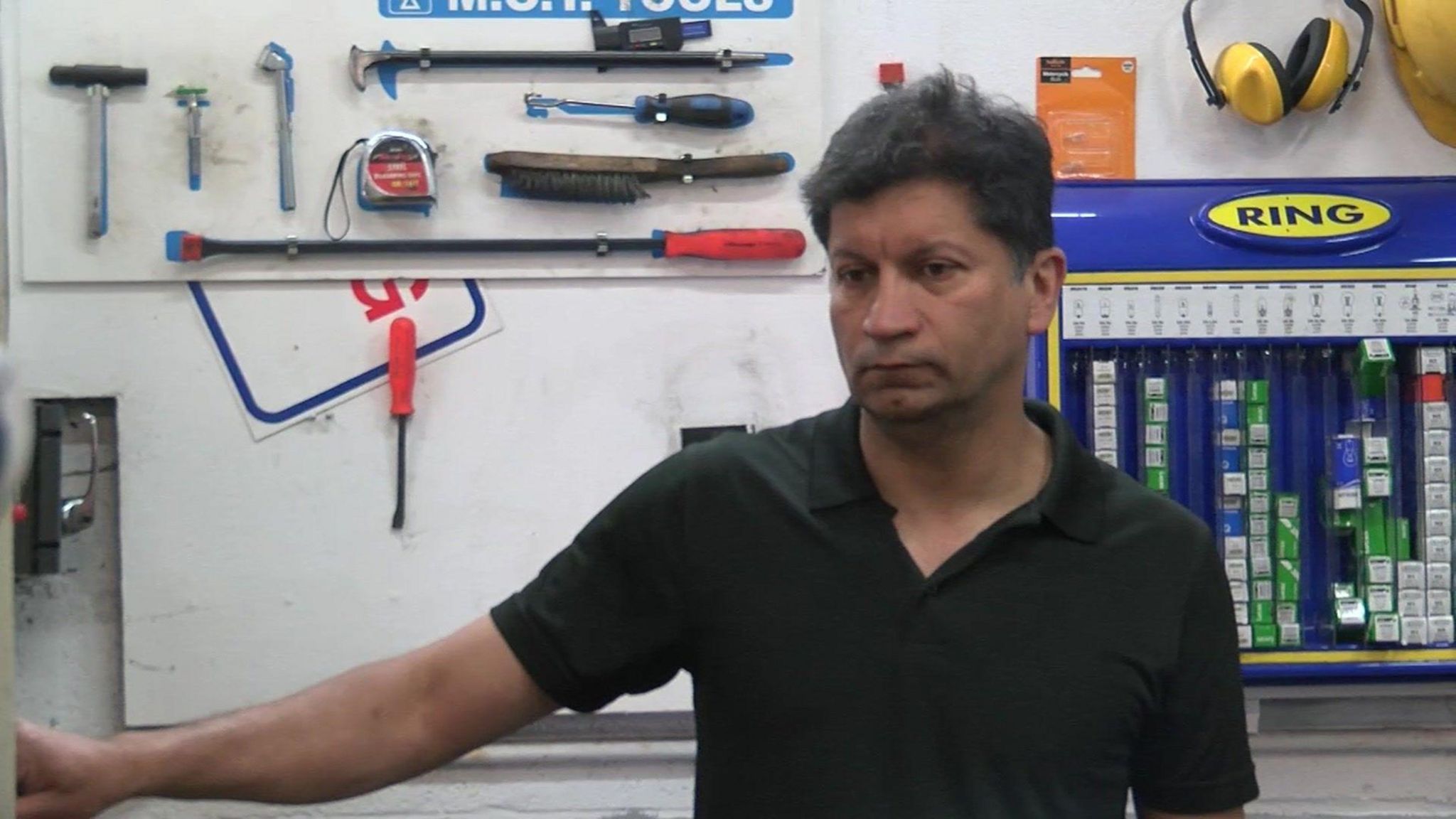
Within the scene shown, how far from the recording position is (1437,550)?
1637 mm

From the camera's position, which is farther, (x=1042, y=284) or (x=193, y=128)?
(x=193, y=128)

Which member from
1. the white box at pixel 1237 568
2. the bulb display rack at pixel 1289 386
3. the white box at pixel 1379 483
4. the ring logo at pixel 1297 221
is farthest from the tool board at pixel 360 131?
the white box at pixel 1379 483

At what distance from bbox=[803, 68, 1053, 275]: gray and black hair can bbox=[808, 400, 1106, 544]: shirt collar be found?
15cm

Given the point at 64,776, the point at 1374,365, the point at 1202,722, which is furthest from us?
the point at 1374,365

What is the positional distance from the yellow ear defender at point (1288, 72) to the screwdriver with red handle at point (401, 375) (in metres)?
1.05

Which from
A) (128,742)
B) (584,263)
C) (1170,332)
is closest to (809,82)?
(584,263)

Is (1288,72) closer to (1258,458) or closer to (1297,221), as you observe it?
(1297,221)

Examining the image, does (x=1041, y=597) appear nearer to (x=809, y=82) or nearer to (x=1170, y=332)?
(x=1170, y=332)

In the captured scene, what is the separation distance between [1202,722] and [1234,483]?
2.19ft

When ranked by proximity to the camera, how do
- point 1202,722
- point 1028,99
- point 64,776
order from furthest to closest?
point 1028,99
point 1202,722
point 64,776

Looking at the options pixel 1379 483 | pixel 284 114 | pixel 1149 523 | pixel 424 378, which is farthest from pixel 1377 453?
pixel 284 114

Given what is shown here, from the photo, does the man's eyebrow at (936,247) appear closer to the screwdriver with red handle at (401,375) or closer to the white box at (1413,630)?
the screwdriver with red handle at (401,375)

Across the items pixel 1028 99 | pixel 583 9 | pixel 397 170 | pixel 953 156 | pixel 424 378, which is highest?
pixel 583 9

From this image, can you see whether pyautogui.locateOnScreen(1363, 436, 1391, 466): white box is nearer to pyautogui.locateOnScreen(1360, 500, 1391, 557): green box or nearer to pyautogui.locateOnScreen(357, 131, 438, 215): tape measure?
pyautogui.locateOnScreen(1360, 500, 1391, 557): green box
